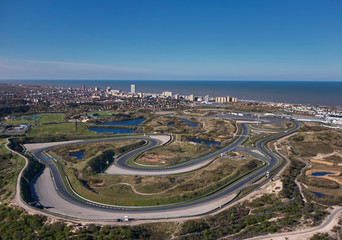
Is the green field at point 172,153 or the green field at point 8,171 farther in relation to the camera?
the green field at point 172,153

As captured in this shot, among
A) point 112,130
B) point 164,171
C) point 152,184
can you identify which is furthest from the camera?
point 112,130

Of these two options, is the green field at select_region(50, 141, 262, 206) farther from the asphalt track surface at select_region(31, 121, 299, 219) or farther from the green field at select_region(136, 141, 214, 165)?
the green field at select_region(136, 141, 214, 165)

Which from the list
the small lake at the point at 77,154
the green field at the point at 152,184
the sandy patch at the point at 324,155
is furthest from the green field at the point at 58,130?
the sandy patch at the point at 324,155

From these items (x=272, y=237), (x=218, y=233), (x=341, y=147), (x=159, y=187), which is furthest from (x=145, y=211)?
(x=341, y=147)

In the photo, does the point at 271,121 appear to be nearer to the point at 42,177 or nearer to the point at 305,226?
the point at 305,226

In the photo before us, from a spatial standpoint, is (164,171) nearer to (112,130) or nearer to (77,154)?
(77,154)

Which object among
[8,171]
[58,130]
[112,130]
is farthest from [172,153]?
[58,130]

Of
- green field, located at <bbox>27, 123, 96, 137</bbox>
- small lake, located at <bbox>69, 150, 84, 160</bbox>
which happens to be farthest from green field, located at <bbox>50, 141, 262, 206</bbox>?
Result: green field, located at <bbox>27, 123, 96, 137</bbox>

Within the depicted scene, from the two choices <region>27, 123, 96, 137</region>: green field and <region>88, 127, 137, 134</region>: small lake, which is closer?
<region>27, 123, 96, 137</region>: green field

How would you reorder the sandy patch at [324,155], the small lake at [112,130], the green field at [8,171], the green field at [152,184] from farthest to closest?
the small lake at [112,130] → the sandy patch at [324,155] → the green field at [8,171] → the green field at [152,184]

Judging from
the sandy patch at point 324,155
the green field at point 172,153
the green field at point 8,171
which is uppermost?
the sandy patch at point 324,155

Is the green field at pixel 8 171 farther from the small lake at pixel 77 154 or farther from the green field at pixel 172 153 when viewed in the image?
the green field at pixel 172 153

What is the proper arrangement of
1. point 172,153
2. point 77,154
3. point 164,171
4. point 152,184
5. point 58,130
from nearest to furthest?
point 152,184 < point 164,171 < point 172,153 < point 77,154 < point 58,130
